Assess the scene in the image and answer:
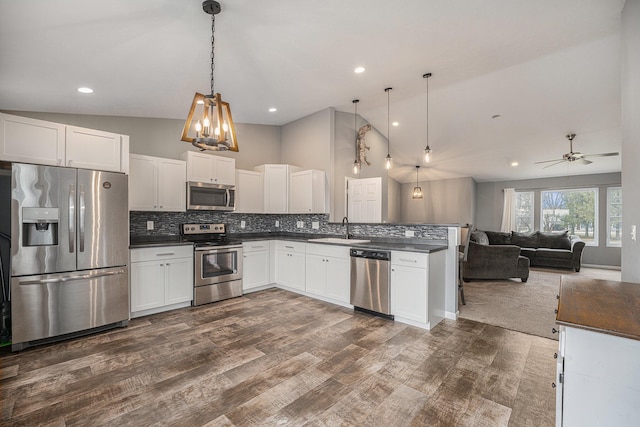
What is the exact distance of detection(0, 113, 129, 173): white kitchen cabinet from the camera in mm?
2713

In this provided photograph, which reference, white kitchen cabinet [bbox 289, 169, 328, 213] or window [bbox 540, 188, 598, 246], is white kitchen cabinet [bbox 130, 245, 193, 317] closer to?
white kitchen cabinet [bbox 289, 169, 328, 213]

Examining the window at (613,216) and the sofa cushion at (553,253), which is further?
the window at (613,216)

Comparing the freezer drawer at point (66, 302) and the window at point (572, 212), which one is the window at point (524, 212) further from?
the freezer drawer at point (66, 302)

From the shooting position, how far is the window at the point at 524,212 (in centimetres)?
872

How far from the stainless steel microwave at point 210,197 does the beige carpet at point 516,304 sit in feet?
12.3

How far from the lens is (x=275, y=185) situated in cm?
521

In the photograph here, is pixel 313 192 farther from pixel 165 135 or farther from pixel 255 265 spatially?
pixel 165 135

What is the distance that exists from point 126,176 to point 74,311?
1503 mm

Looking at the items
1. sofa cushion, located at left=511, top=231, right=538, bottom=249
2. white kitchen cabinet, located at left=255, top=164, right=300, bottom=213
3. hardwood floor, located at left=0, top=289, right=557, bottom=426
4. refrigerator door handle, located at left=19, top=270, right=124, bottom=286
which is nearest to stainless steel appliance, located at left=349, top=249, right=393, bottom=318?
hardwood floor, located at left=0, top=289, right=557, bottom=426

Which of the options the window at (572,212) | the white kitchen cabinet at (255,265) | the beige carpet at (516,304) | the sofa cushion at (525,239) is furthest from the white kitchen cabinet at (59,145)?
the window at (572,212)

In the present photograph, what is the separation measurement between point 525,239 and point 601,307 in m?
7.73

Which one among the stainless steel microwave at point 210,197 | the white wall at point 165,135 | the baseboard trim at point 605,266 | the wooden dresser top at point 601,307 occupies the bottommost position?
the baseboard trim at point 605,266

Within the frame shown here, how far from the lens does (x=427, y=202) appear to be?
384 inches

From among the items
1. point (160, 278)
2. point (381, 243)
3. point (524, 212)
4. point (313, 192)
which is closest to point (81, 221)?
point (160, 278)
